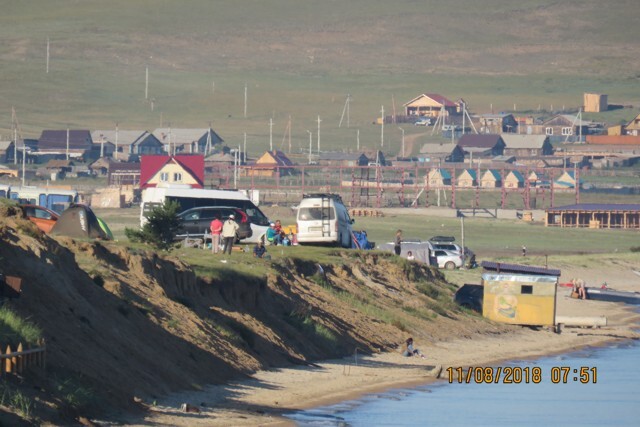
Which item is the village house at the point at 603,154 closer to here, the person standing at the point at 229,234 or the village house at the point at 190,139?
the village house at the point at 190,139

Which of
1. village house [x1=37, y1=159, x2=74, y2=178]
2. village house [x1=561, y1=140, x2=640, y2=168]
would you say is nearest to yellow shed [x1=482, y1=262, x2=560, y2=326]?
village house [x1=37, y1=159, x2=74, y2=178]

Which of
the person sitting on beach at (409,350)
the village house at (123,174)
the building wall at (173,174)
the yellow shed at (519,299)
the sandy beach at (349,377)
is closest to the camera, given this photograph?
the sandy beach at (349,377)

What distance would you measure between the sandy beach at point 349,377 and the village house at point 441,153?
476ft

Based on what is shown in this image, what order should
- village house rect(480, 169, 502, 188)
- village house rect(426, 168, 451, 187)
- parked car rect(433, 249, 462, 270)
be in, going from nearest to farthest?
parked car rect(433, 249, 462, 270), village house rect(480, 169, 502, 188), village house rect(426, 168, 451, 187)

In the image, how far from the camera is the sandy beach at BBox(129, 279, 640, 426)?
73.5ft

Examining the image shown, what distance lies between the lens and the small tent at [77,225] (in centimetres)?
3472

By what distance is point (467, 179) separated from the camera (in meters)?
166

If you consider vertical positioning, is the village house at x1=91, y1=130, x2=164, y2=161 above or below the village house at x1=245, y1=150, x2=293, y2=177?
above

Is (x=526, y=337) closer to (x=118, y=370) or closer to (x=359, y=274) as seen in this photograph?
(x=359, y=274)

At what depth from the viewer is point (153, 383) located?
23.0 meters

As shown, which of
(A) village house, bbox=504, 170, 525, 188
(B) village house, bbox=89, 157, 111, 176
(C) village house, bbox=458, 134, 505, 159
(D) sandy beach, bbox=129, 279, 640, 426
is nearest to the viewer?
(D) sandy beach, bbox=129, 279, 640, 426

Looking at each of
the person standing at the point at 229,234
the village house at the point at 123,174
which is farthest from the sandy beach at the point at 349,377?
the village house at the point at 123,174

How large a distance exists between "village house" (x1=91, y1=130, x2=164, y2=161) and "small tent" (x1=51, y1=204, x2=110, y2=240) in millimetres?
145639

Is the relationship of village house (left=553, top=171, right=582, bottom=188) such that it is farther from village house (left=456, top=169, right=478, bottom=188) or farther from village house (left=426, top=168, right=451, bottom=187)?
village house (left=426, top=168, right=451, bottom=187)
